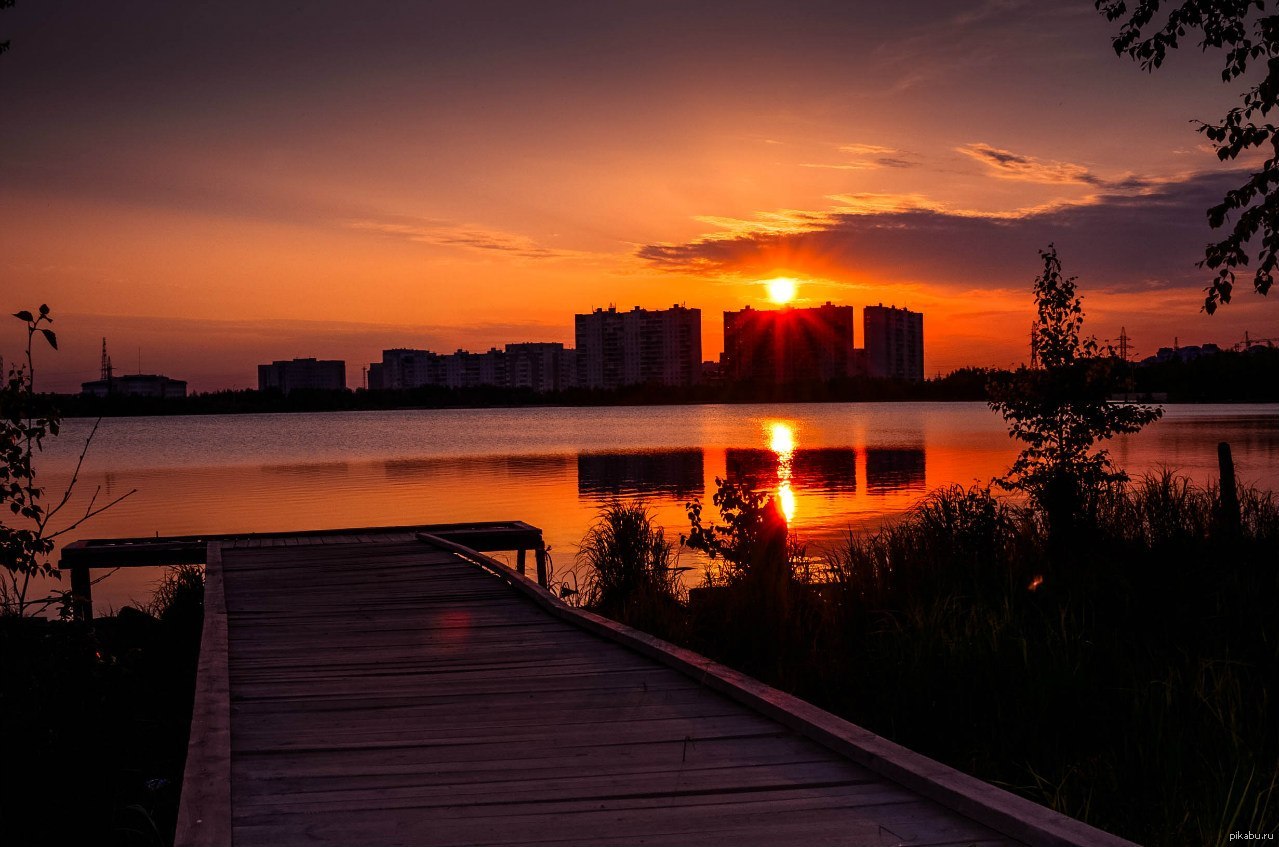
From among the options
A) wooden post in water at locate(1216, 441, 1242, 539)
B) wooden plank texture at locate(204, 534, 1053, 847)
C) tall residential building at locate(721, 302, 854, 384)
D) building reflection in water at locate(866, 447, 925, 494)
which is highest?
tall residential building at locate(721, 302, 854, 384)

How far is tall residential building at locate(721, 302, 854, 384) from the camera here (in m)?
173

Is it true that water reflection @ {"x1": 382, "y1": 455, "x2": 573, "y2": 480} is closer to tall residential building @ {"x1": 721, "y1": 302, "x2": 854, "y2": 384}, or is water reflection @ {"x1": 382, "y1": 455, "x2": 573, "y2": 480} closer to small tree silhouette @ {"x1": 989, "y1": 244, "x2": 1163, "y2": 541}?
small tree silhouette @ {"x1": 989, "y1": 244, "x2": 1163, "y2": 541}

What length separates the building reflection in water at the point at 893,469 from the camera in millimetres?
29438

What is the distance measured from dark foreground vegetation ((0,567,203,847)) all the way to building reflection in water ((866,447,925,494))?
22439 mm

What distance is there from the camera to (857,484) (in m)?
30.1

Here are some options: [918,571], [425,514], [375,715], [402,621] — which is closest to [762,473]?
[425,514]

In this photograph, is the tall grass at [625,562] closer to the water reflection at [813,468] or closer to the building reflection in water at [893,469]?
the water reflection at [813,468]

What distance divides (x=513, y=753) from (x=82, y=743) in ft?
12.5

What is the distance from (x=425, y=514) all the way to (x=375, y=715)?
21.0 meters

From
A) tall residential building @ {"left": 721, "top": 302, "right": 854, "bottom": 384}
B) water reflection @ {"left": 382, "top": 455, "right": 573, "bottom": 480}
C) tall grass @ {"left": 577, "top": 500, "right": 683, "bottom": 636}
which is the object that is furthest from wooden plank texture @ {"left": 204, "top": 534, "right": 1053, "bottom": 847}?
tall residential building @ {"left": 721, "top": 302, "right": 854, "bottom": 384}

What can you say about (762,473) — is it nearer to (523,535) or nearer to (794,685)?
(523,535)

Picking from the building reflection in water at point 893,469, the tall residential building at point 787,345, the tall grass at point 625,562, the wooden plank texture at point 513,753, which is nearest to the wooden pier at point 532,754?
the wooden plank texture at point 513,753

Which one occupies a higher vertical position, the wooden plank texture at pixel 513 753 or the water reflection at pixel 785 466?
the wooden plank texture at pixel 513 753

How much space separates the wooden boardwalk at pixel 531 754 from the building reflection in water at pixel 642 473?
69.3 ft
